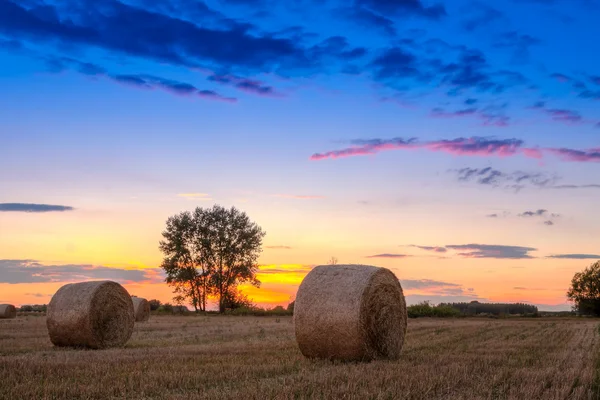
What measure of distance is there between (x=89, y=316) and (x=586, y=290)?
60.6 metres

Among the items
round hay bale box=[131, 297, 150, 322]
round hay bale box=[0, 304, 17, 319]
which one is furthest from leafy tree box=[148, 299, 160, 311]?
round hay bale box=[131, 297, 150, 322]

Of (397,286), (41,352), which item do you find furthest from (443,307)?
(41,352)

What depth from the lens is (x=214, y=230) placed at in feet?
175

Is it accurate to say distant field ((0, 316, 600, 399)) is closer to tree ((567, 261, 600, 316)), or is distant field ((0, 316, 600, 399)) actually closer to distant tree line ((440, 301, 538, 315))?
distant tree line ((440, 301, 538, 315))

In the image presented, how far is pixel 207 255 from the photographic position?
52750mm

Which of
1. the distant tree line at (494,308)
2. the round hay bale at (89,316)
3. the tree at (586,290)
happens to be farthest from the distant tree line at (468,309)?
the round hay bale at (89,316)

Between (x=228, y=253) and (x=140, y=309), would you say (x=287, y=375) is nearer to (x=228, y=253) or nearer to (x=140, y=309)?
(x=140, y=309)

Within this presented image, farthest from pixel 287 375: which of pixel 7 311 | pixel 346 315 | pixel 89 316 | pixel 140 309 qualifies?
pixel 7 311

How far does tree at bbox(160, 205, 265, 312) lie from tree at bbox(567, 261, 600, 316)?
3407cm

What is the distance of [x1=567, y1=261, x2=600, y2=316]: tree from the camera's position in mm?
63612

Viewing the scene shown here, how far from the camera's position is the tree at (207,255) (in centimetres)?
5244

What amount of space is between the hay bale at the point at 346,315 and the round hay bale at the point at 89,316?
20.8 ft

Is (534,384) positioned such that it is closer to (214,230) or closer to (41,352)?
(41,352)

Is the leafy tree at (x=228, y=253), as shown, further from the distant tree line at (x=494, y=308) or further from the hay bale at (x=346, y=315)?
the hay bale at (x=346, y=315)
